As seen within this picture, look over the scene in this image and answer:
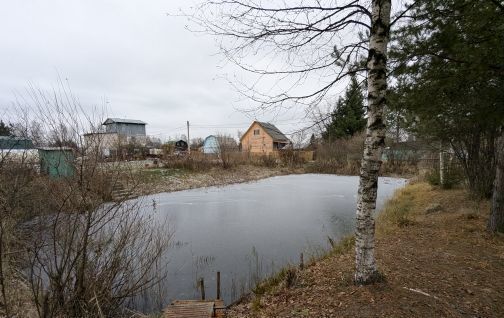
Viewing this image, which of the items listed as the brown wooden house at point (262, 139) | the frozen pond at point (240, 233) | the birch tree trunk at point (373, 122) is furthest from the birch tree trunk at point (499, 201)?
the brown wooden house at point (262, 139)

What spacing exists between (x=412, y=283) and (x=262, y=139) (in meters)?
39.5

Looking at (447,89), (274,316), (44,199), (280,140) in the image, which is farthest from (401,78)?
(280,140)

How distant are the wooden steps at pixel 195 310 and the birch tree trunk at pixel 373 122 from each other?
2.10 metres

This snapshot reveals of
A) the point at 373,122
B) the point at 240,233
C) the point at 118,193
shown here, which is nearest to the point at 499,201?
the point at 373,122

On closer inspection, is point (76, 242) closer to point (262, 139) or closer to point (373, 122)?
point (373, 122)

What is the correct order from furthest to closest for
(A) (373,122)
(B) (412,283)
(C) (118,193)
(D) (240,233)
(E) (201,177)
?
1. (E) (201,177)
2. (D) (240,233)
3. (C) (118,193)
4. (B) (412,283)
5. (A) (373,122)

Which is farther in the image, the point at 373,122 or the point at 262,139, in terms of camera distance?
the point at 262,139

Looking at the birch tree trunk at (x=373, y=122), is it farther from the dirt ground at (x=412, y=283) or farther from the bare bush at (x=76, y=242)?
the bare bush at (x=76, y=242)

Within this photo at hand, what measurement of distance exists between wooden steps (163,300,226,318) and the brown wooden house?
37.0 metres

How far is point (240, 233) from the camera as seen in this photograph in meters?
9.96

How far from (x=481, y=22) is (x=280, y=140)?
39.7 m

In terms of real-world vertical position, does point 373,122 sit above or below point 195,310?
above

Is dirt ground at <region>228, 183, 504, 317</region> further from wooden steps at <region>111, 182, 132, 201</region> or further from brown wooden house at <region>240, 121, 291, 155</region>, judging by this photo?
brown wooden house at <region>240, 121, 291, 155</region>

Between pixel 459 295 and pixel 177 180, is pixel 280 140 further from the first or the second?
pixel 459 295
